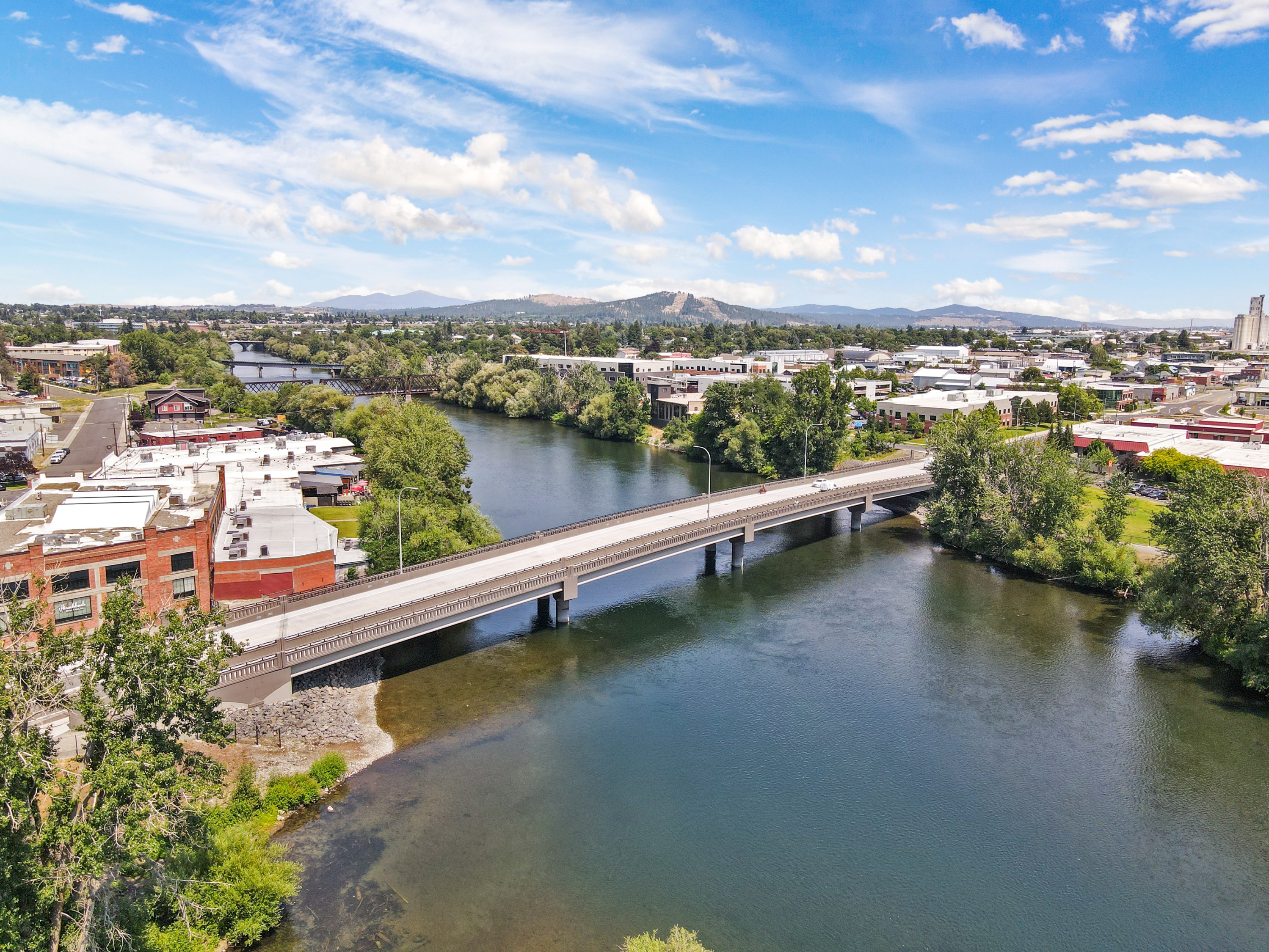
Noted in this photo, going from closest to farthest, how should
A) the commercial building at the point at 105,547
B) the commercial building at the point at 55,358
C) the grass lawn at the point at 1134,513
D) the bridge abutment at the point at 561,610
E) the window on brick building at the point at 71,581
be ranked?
the commercial building at the point at 105,547, the window on brick building at the point at 71,581, the bridge abutment at the point at 561,610, the grass lawn at the point at 1134,513, the commercial building at the point at 55,358

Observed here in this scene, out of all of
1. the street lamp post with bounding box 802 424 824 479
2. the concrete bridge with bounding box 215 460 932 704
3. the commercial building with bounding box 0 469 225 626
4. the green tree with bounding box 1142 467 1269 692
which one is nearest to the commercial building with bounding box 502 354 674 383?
the street lamp post with bounding box 802 424 824 479

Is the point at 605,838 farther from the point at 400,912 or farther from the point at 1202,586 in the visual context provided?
the point at 1202,586

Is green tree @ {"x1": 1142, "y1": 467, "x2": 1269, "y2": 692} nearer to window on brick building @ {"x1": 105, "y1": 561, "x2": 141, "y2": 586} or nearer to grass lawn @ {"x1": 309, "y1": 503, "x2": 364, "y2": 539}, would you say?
grass lawn @ {"x1": 309, "y1": 503, "x2": 364, "y2": 539}

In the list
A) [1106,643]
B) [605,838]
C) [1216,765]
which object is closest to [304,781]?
[605,838]

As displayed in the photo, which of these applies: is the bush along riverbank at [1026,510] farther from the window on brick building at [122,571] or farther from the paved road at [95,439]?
the paved road at [95,439]

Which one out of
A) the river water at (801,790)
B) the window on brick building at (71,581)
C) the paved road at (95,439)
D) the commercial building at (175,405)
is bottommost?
the river water at (801,790)

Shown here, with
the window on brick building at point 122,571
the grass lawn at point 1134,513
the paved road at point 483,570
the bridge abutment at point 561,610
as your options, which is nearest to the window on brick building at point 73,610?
the window on brick building at point 122,571

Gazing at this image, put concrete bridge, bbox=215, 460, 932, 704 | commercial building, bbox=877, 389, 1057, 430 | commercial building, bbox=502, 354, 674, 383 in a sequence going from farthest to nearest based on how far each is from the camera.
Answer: commercial building, bbox=502, 354, 674, 383 < commercial building, bbox=877, 389, 1057, 430 < concrete bridge, bbox=215, 460, 932, 704
